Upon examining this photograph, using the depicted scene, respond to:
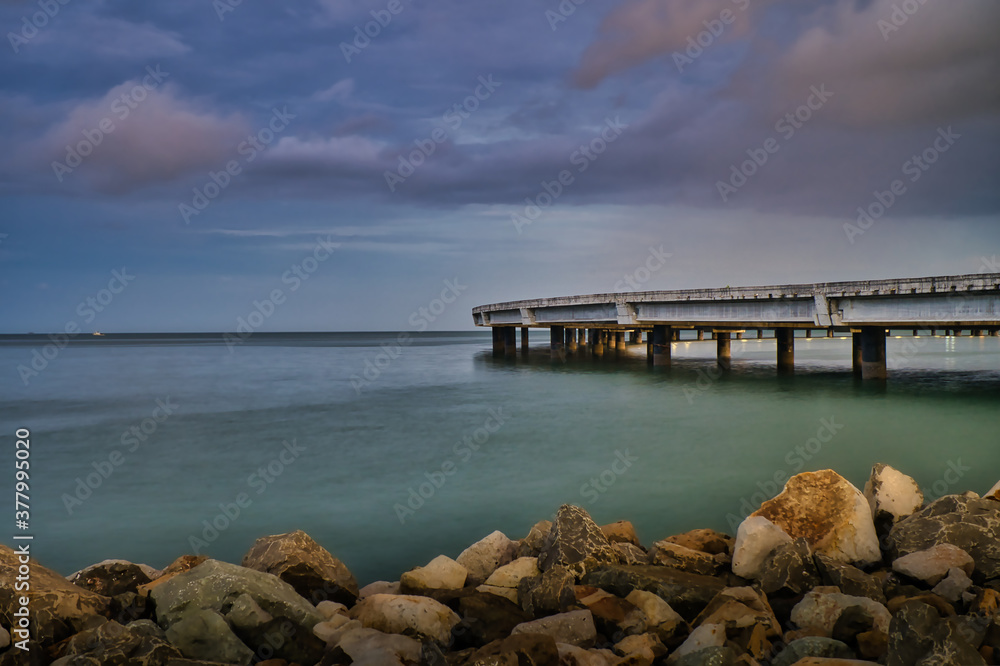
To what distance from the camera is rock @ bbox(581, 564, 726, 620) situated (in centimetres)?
623

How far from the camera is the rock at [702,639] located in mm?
5277

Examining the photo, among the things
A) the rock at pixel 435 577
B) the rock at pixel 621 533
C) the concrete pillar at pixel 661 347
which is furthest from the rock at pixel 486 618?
the concrete pillar at pixel 661 347

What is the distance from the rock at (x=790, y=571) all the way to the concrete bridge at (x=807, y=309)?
20162 millimetres

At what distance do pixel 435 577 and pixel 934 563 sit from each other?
5010mm

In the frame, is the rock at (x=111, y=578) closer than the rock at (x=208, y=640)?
No

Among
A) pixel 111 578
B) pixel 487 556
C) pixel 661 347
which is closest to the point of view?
pixel 111 578

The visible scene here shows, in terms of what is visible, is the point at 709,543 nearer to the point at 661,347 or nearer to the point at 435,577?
the point at 435,577

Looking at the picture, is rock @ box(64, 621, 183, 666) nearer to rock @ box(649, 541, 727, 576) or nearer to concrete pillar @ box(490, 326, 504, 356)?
rock @ box(649, 541, 727, 576)

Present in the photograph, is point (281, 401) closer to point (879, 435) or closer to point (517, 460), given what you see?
point (517, 460)

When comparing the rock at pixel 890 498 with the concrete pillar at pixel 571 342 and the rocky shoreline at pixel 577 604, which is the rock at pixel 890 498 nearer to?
the rocky shoreline at pixel 577 604

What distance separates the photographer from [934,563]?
6637mm

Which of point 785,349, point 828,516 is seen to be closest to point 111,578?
point 828,516

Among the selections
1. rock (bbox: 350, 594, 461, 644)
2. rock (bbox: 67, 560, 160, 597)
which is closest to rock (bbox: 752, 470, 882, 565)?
rock (bbox: 350, 594, 461, 644)

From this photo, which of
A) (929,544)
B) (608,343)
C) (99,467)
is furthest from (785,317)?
(608,343)
